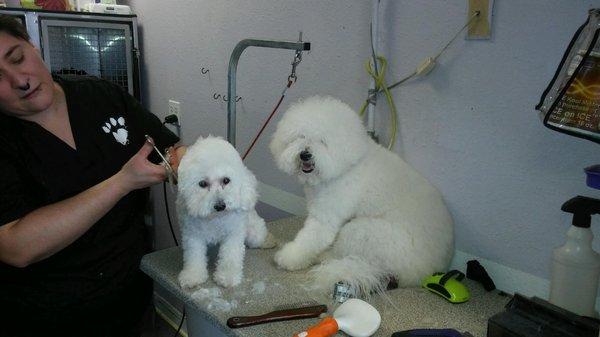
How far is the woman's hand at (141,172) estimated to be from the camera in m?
0.99

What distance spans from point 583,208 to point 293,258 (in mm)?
601

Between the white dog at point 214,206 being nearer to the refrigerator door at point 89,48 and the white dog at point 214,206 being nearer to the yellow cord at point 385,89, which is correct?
the yellow cord at point 385,89

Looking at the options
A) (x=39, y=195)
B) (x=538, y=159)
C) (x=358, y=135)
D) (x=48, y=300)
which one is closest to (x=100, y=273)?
(x=48, y=300)

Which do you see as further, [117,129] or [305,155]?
[117,129]

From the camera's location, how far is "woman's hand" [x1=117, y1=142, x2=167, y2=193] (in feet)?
3.25

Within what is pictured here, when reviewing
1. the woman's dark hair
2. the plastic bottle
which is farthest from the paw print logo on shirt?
the plastic bottle

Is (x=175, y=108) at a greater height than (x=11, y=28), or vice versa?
(x=11, y=28)

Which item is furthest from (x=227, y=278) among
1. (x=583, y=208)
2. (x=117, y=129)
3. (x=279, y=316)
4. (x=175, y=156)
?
(x=583, y=208)

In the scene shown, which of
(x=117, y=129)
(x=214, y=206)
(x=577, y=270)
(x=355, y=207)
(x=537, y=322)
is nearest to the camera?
(x=537, y=322)

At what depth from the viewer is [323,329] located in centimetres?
79

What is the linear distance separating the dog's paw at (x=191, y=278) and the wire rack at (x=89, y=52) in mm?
1260

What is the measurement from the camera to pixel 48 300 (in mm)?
1181

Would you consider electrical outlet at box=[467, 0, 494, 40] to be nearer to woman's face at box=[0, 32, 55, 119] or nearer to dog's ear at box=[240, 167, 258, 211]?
dog's ear at box=[240, 167, 258, 211]

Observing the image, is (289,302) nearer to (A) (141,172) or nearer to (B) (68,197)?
(A) (141,172)
